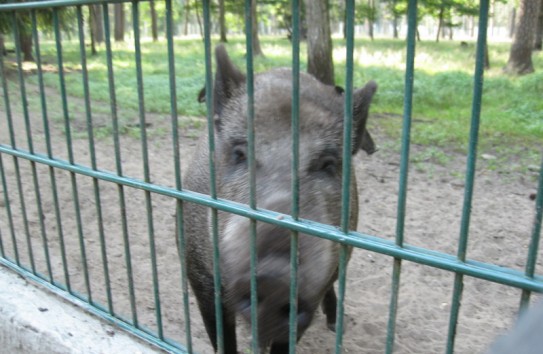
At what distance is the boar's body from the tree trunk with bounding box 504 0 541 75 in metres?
11.1

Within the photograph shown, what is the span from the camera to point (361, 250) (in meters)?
4.66

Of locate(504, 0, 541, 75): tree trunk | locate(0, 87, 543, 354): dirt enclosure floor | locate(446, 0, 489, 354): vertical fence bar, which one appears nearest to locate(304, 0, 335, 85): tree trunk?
locate(0, 87, 543, 354): dirt enclosure floor

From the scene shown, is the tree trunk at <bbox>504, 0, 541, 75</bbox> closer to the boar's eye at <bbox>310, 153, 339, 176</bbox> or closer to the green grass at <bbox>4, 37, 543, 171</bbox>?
the green grass at <bbox>4, 37, 543, 171</bbox>

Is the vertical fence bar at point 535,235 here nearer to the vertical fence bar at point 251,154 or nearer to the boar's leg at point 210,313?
the vertical fence bar at point 251,154

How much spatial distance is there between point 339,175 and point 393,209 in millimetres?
2937

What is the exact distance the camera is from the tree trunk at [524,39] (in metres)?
12.5

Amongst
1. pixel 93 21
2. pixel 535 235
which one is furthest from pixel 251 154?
pixel 93 21

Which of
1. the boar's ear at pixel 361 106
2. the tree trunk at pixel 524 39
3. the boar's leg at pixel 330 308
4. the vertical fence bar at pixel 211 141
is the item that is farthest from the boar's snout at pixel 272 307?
the tree trunk at pixel 524 39

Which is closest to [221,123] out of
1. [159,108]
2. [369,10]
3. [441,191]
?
[441,191]

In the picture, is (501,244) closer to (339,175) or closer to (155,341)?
(339,175)

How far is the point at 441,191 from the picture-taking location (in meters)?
5.93

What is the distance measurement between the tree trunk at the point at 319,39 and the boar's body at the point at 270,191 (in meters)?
6.67

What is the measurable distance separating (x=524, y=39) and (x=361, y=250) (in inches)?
413

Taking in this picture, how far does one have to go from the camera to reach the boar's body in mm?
2031
